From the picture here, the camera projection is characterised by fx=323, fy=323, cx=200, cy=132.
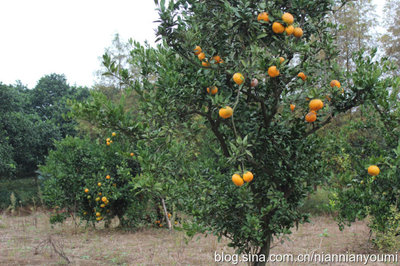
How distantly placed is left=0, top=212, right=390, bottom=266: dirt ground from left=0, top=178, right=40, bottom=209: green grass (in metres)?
7.50

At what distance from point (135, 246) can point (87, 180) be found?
226 cm

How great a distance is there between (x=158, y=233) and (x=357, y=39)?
9702 millimetres

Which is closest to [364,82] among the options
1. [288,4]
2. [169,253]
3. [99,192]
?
[288,4]

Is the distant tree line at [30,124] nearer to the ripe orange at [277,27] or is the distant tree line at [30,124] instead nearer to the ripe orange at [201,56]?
the ripe orange at [201,56]

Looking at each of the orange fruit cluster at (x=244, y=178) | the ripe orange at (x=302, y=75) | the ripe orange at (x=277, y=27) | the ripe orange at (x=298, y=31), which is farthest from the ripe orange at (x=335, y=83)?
the orange fruit cluster at (x=244, y=178)

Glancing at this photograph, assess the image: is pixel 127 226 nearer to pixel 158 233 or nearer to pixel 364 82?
pixel 158 233

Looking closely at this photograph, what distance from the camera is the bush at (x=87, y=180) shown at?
8.01 m

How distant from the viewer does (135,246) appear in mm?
6648

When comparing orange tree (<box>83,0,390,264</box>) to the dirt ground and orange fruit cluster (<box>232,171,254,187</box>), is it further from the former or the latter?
the dirt ground

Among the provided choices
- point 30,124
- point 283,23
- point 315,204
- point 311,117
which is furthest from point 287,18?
point 30,124

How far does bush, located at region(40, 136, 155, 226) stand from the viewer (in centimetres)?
801

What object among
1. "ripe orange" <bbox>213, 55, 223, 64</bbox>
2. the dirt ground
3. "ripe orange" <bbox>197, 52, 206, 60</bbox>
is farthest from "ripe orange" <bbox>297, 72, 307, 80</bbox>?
the dirt ground

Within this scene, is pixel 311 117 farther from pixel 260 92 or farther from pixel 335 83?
pixel 260 92

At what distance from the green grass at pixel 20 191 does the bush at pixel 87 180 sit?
7414mm
